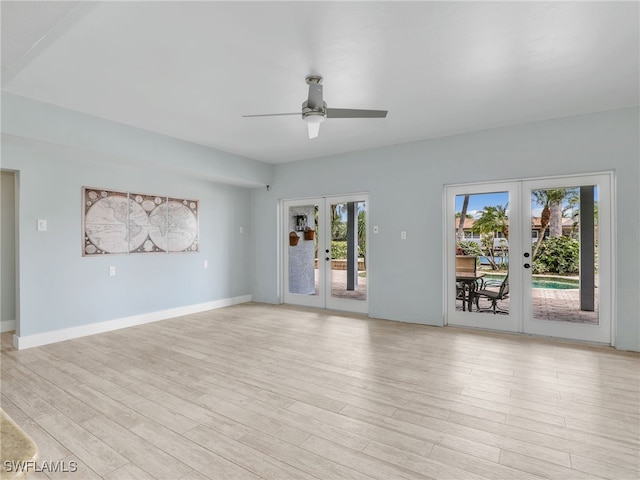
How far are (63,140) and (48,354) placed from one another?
2334 millimetres

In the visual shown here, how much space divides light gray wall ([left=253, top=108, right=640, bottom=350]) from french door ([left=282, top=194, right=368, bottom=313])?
210 mm

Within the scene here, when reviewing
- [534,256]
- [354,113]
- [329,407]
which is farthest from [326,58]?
[534,256]

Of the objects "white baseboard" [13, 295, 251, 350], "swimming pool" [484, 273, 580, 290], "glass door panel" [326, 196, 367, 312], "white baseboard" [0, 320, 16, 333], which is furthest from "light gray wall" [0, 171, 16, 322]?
"swimming pool" [484, 273, 580, 290]

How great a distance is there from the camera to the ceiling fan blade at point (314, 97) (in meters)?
2.87

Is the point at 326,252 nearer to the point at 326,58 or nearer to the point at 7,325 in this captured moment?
the point at 326,58

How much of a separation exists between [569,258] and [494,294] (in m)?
0.96

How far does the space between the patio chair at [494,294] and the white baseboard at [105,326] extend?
4324 millimetres

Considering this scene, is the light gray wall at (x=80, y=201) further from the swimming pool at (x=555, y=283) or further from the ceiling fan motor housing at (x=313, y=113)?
the swimming pool at (x=555, y=283)

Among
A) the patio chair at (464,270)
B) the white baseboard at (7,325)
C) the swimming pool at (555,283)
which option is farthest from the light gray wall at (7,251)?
the swimming pool at (555,283)

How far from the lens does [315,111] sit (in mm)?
2879

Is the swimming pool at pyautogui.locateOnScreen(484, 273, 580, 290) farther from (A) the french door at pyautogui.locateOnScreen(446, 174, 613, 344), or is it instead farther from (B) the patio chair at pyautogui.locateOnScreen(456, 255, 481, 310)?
(B) the patio chair at pyautogui.locateOnScreen(456, 255, 481, 310)

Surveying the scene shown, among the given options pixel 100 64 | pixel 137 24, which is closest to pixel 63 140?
pixel 100 64

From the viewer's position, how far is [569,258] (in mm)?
4156

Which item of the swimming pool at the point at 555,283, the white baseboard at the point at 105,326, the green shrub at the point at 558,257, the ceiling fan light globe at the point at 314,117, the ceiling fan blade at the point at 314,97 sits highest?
the ceiling fan blade at the point at 314,97
